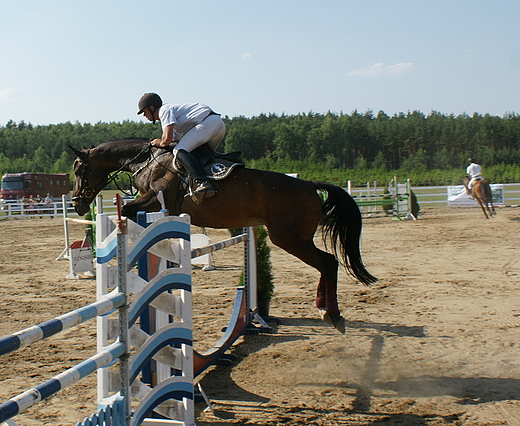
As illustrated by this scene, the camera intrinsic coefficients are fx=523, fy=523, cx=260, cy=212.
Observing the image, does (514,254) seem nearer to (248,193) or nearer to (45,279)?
(248,193)

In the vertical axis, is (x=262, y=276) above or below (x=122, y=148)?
below

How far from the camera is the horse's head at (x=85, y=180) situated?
501 centimetres

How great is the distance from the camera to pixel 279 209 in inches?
171

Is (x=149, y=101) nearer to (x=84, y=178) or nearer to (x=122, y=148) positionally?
(x=122, y=148)

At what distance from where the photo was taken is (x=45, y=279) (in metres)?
7.74

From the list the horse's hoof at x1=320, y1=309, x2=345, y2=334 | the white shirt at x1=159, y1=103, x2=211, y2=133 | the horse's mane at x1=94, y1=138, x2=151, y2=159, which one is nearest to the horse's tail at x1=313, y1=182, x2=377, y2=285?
the horse's hoof at x1=320, y1=309, x2=345, y2=334

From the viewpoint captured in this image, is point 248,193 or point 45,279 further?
point 45,279

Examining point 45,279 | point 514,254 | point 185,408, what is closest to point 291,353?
point 185,408

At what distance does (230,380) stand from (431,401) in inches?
52.0

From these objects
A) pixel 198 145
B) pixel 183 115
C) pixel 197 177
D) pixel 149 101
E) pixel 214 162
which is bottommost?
pixel 197 177

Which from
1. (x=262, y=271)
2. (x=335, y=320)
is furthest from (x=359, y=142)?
(x=335, y=320)

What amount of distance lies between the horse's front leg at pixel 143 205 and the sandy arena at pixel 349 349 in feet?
3.72

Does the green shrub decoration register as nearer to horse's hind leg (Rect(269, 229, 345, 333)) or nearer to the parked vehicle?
horse's hind leg (Rect(269, 229, 345, 333))

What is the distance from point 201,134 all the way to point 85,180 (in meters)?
1.38
